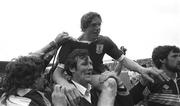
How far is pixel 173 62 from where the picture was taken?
4473 millimetres

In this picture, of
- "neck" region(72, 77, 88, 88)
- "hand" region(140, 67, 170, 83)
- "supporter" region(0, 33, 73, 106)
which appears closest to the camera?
"supporter" region(0, 33, 73, 106)

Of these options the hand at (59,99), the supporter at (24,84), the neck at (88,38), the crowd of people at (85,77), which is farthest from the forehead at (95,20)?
the hand at (59,99)

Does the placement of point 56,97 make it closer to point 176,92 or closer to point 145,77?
point 145,77

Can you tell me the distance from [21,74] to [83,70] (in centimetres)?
62

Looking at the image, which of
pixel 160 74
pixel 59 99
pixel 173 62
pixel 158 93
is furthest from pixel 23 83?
pixel 173 62

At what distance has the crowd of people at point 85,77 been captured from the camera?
302 centimetres

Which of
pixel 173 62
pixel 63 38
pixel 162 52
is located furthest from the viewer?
pixel 162 52

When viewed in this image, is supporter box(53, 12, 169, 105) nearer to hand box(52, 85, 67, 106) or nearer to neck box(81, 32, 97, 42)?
neck box(81, 32, 97, 42)

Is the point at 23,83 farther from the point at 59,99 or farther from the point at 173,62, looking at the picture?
the point at 173,62

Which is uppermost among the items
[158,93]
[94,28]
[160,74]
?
[94,28]

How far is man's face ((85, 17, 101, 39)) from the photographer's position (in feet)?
12.8

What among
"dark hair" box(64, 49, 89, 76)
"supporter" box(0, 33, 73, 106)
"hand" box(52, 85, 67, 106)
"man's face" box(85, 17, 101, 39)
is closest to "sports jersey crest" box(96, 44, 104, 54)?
"man's face" box(85, 17, 101, 39)

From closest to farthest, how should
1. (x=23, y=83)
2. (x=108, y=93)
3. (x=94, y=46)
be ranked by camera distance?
(x=23, y=83) < (x=108, y=93) < (x=94, y=46)

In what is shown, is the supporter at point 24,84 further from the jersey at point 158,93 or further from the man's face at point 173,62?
the man's face at point 173,62
